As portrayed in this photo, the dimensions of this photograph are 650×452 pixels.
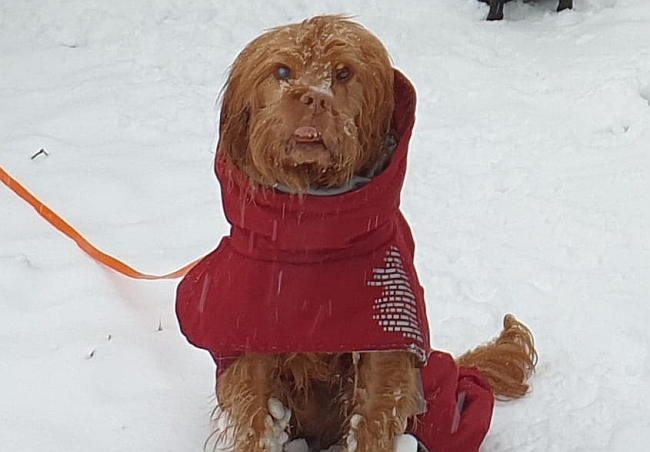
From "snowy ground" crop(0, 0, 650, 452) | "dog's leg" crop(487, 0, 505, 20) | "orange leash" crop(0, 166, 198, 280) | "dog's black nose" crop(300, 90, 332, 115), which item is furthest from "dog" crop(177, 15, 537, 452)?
"dog's leg" crop(487, 0, 505, 20)

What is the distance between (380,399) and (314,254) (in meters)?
0.40

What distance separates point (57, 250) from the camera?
3.70 metres

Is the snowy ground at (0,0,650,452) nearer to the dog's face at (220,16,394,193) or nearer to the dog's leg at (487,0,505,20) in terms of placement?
the dog's leg at (487,0,505,20)

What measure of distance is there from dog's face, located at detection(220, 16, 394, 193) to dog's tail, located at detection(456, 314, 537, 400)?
36.1 inches

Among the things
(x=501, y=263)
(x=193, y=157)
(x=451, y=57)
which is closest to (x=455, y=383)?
(x=501, y=263)

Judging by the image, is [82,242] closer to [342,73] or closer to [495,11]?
[342,73]

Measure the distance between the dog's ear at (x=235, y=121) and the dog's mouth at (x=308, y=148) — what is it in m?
0.15

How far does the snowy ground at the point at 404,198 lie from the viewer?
292 cm

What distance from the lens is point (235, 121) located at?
2.29 metres

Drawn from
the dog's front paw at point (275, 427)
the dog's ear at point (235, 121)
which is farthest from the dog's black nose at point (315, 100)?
the dog's front paw at point (275, 427)

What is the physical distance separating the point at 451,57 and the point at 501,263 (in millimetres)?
2799

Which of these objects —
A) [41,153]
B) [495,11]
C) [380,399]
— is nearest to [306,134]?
[380,399]

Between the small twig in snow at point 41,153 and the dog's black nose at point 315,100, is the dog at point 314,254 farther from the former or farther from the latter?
the small twig in snow at point 41,153

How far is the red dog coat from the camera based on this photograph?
7.48ft
